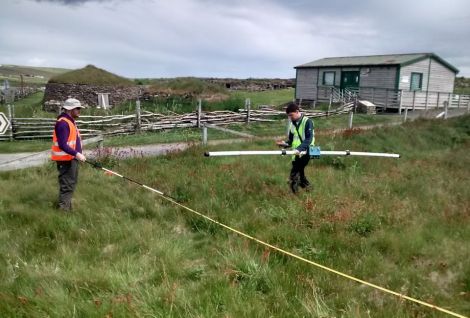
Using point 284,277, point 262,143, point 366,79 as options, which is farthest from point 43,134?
point 366,79

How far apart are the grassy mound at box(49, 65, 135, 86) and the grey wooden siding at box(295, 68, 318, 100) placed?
13.8 meters

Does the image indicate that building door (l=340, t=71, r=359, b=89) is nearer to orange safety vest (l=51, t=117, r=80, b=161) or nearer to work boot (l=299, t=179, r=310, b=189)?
work boot (l=299, t=179, r=310, b=189)

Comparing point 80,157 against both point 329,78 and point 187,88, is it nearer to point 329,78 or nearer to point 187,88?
point 329,78

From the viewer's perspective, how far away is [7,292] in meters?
4.01

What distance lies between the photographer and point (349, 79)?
30.7m

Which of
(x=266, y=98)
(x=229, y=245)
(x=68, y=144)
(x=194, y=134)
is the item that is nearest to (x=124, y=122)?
(x=194, y=134)

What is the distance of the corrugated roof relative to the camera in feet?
92.2

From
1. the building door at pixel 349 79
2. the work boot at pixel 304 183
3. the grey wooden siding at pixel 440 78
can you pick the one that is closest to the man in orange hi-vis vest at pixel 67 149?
the work boot at pixel 304 183

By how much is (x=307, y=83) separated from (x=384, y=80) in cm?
660

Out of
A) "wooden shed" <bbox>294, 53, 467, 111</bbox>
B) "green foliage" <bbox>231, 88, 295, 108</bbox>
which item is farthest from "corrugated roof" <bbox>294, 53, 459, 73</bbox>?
"green foliage" <bbox>231, 88, 295, 108</bbox>

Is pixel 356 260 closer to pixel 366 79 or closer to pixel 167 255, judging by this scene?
pixel 167 255

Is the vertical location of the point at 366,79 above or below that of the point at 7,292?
above

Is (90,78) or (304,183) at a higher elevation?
(90,78)

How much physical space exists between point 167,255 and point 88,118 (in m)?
17.2
